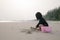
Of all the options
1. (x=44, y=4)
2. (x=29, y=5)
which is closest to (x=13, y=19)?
(x=29, y=5)

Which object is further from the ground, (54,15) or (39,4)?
(39,4)

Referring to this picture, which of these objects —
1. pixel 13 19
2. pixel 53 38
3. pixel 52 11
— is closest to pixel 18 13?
pixel 13 19

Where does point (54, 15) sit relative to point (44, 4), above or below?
below

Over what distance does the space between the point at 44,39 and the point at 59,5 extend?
1.58 meters

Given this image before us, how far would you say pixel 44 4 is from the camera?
2.63 m

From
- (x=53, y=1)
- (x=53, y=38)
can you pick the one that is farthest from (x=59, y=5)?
(x=53, y=38)

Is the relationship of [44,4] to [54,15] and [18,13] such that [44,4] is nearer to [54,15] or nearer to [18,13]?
[54,15]

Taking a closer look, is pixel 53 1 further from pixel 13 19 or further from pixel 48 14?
pixel 13 19

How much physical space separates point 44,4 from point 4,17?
0.74m

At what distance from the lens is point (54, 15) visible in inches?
101

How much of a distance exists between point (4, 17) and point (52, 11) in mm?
848

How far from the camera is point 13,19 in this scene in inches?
100

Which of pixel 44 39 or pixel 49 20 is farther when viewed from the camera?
pixel 49 20

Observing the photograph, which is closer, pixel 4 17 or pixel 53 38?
pixel 53 38
